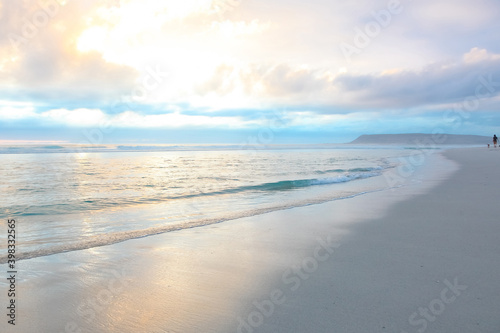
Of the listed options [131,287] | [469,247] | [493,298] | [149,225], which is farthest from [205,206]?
[493,298]

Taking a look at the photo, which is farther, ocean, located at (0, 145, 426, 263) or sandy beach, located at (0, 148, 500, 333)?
ocean, located at (0, 145, 426, 263)

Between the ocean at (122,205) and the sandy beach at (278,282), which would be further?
the ocean at (122,205)

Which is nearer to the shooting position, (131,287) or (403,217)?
(131,287)

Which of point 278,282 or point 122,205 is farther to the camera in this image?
point 122,205

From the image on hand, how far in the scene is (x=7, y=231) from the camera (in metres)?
6.86

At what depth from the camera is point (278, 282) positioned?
12.5 feet

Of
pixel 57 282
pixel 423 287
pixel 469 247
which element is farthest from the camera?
pixel 469 247

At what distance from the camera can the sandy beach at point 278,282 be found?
292cm

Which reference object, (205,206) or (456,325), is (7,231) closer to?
(205,206)

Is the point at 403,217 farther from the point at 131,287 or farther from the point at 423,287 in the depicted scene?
the point at 131,287

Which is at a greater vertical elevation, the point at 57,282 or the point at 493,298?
the point at 493,298

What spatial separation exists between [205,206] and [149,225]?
2.64 meters

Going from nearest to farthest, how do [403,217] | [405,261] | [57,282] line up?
[57,282], [405,261], [403,217]

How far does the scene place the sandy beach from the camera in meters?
2.92
